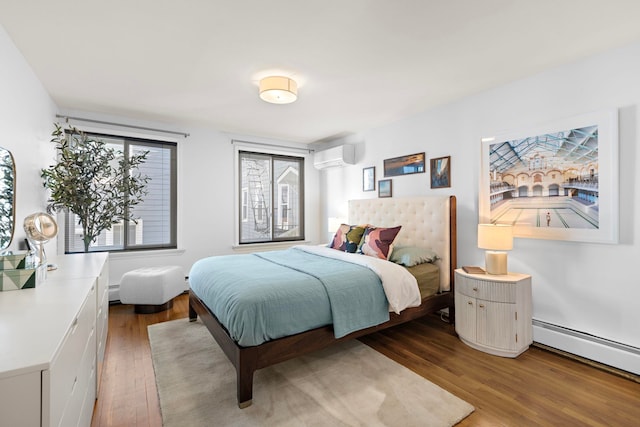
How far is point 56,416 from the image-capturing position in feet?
3.07

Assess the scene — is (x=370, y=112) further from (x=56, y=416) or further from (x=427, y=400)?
(x=56, y=416)

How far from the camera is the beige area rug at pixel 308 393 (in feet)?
5.68

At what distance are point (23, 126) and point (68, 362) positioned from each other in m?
2.33

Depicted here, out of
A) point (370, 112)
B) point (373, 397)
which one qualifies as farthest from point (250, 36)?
point (373, 397)

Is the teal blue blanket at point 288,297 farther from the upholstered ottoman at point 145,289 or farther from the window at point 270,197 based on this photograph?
the window at point 270,197

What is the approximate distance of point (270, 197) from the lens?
202 inches

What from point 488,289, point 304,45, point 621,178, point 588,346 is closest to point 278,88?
point 304,45

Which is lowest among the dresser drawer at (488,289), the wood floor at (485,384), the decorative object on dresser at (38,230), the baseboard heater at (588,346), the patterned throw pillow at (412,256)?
the wood floor at (485,384)

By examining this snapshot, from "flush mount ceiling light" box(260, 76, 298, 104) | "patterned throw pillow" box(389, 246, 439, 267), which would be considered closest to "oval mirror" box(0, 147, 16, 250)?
"flush mount ceiling light" box(260, 76, 298, 104)

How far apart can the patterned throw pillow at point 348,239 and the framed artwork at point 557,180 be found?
1.31 meters

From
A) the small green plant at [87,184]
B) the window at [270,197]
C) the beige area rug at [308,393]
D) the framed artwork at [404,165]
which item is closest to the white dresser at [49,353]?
the beige area rug at [308,393]

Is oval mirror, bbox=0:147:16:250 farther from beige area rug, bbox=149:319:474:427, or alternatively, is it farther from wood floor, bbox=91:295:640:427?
beige area rug, bbox=149:319:474:427

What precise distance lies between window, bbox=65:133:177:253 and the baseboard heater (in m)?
4.46

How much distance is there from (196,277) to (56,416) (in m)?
1.96
